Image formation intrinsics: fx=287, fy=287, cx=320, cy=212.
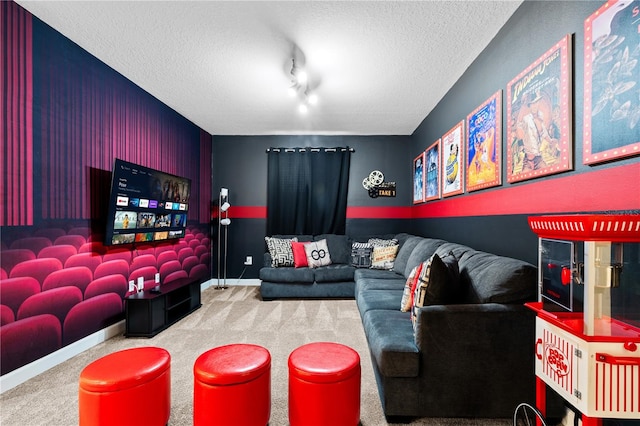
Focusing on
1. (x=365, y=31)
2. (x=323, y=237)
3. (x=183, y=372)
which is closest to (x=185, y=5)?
(x=365, y=31)

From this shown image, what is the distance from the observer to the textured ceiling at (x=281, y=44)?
6.71 feet

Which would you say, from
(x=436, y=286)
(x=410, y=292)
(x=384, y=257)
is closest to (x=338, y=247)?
(x=384, y=257)

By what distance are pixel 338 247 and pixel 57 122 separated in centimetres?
371

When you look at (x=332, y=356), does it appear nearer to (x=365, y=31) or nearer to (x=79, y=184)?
(x=365, y=31)

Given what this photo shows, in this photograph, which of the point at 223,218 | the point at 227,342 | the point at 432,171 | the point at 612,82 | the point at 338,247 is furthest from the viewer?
the point at 223,218

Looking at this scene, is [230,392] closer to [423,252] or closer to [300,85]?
[423,252]

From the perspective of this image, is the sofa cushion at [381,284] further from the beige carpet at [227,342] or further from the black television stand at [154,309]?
the black television stand at [154,309]

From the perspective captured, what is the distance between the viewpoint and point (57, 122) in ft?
7.69

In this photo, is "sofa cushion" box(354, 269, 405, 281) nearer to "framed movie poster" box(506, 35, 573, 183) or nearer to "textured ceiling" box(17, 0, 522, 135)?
"framed movie poster" box(506, 35, 573, 183)

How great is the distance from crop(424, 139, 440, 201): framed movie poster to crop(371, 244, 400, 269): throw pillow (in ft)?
2.95

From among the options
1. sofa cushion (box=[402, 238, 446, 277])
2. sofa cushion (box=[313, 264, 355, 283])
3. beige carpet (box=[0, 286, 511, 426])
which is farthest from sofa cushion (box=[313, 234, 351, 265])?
sofa cushion (box=[402, 238, 446, 277])

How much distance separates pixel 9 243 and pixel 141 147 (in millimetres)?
1730

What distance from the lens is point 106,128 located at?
286cm

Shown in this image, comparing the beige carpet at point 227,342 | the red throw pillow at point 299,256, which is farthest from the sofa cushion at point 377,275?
the red throw pillow at point 299,256
